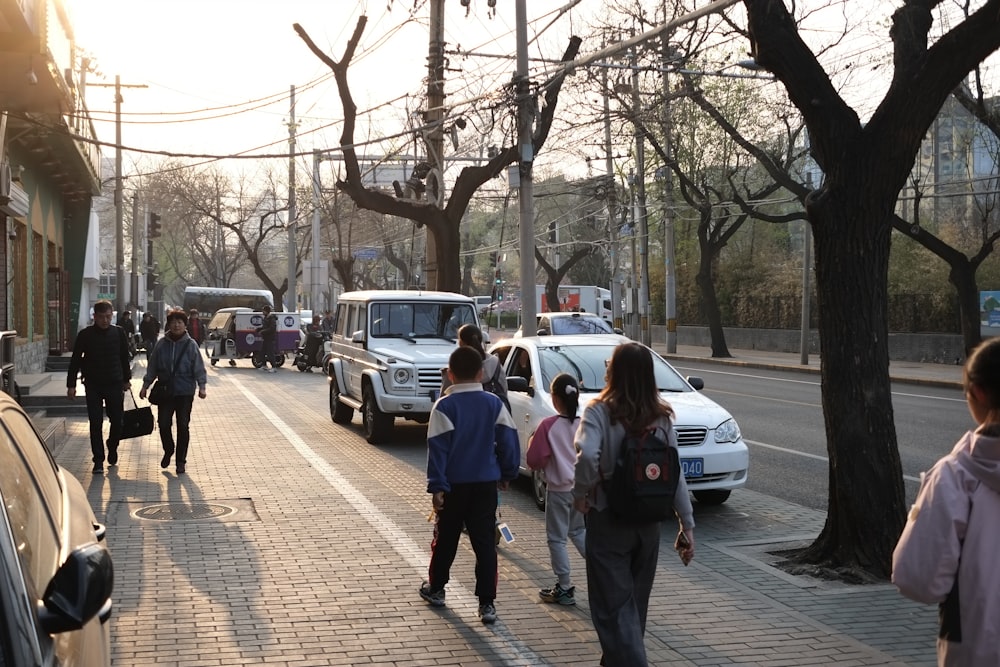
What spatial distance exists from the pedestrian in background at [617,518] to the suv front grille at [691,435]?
4.78m

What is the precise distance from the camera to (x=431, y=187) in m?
24.6

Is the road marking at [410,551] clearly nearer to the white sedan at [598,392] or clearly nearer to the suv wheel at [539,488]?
the suv wheel at [539,488]

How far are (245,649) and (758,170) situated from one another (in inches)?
1736

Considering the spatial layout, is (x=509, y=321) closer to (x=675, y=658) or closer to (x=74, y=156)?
(x=74, y=156)

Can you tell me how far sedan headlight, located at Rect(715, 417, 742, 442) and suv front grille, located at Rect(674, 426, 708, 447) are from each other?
129mm

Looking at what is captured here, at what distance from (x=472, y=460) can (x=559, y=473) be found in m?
0.71

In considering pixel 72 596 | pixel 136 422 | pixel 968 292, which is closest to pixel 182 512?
pixel 136 422

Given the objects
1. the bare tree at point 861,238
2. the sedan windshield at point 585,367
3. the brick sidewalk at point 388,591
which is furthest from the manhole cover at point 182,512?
the bare tree at point 861,238

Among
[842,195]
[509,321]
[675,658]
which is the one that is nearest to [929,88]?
[842,195]

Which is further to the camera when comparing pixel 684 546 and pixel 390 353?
pixel 390 353

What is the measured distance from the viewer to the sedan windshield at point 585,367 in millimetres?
11055

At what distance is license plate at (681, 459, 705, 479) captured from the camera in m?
9.77

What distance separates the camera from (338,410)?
57.0ft

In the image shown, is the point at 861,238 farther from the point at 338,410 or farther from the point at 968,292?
the point at 968,292
